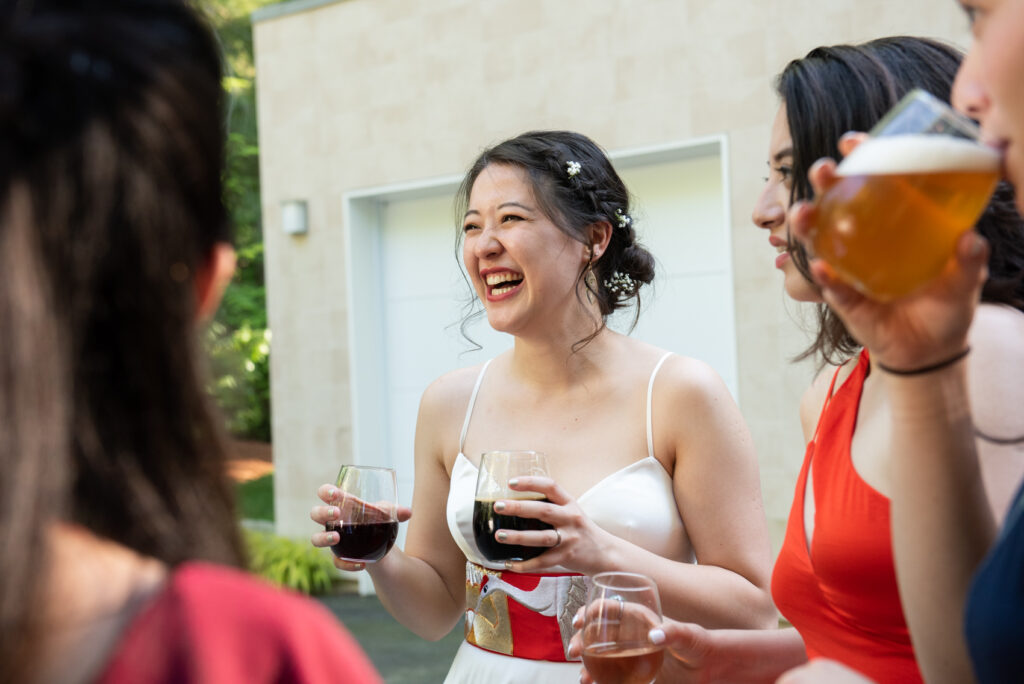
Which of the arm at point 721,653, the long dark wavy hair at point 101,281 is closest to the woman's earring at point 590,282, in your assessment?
the arm at point 721,653

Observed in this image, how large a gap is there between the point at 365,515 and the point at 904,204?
1.61m

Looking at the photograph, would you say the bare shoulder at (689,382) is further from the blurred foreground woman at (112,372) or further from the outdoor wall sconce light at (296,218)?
the outdoor wall sconce light at (296,218)

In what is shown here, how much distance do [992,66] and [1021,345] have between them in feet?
1.76

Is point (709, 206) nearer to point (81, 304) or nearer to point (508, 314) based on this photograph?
point (508, 314)

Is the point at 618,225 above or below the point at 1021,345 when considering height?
above

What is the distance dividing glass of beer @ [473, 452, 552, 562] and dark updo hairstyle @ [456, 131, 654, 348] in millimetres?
825

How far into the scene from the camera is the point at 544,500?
6.87 feet

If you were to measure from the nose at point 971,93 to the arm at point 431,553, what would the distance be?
194cm

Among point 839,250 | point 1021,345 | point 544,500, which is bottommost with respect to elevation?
point 544,500

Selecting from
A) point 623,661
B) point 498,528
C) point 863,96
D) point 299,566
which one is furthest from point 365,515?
point 299,566

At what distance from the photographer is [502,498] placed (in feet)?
6.81

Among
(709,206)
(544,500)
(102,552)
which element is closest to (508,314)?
(544,500)

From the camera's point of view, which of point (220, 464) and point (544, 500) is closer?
point (220, 464)

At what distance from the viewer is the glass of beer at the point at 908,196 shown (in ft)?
3.54
